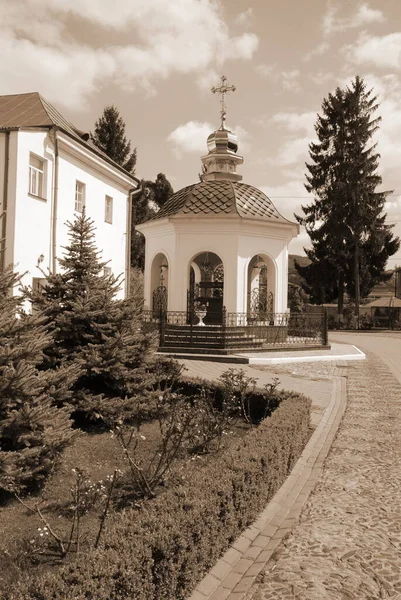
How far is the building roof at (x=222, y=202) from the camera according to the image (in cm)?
2059

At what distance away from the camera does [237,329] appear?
61.2ft

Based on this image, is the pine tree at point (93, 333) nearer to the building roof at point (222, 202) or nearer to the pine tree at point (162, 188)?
the building roof at point (222, 202)

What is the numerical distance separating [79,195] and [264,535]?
46.3ft

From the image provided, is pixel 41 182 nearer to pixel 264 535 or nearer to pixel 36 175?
pixel 36 175

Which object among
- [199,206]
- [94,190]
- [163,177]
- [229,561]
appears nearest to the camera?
[229,561]

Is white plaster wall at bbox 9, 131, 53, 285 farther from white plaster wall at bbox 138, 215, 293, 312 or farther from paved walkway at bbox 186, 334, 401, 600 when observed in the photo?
paved walkway at bbox 186, 334, 401, 600

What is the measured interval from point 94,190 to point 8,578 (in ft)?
49.9

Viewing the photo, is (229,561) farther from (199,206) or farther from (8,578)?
(199,206)

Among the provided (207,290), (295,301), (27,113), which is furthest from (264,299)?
(295,301)

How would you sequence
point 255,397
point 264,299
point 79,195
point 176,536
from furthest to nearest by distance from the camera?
point 264,299 → point 79,195 → point 255,397 → point 176,536

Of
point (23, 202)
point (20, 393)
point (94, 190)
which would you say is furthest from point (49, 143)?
point (20, 393)

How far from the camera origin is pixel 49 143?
1415 cm

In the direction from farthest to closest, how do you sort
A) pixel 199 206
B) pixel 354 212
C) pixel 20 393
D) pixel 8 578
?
pixel 354 212 → pixel 199 206 → pixel 20 393 → pixel 8 578

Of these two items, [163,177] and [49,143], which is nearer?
[49,143]
